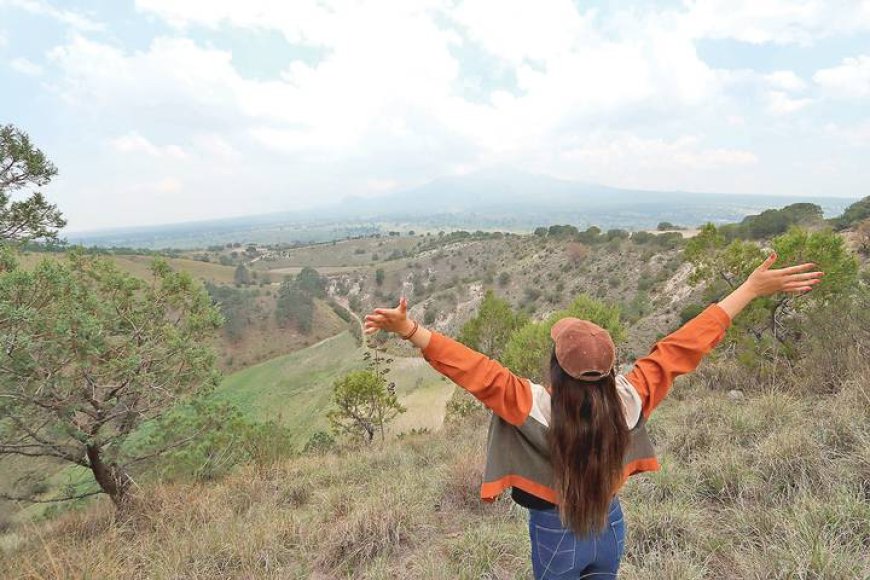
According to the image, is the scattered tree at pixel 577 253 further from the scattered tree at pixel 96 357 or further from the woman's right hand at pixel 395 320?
the woman's right hand at pixel 395 320

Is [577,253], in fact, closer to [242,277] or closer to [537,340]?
[537,340]

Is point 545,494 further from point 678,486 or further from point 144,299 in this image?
point 144,299

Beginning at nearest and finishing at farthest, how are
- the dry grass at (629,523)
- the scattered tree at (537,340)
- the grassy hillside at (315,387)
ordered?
the dry grass at (629,523)
the scattered tree at (537,340)
the grassy hillside at (315,387)

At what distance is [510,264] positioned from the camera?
60844 mm

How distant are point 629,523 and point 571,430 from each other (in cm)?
220

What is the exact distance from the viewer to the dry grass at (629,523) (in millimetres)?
2697

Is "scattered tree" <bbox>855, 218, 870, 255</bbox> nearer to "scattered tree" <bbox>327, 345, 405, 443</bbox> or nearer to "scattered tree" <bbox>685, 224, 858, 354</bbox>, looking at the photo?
"scattered tree" <bbox>685, 224, 858, 354</bbox>

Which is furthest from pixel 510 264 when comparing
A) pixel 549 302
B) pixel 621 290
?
pixel 621 290

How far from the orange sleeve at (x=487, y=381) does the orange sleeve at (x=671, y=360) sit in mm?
514

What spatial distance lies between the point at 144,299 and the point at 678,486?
8760 mm

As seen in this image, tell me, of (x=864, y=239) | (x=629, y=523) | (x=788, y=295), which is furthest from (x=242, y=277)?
(x=629, y=523)

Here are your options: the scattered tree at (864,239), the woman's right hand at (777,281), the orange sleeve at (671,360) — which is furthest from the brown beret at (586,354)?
the scattered tree at (864,239)

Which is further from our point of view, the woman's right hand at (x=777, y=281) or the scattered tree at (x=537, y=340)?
the scattered tree at (x=537, y=340)

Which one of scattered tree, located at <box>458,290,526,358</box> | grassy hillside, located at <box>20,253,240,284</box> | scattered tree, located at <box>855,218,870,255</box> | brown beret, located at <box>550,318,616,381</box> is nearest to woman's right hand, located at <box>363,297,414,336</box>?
brown beret, located at <box>550,318,616,381</box>
